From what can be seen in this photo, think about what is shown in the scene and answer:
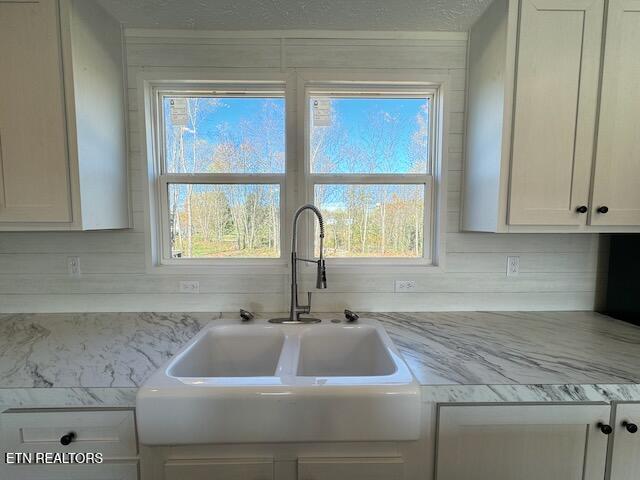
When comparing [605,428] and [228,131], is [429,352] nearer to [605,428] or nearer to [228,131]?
[605,428]

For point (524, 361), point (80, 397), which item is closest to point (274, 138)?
point (80, 397)

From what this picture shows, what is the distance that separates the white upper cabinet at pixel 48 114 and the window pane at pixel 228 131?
1.31 feet

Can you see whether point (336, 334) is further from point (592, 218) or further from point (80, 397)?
point (592, 218)

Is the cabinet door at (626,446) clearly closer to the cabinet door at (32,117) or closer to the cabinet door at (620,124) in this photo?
the cabinet door at (620,124)

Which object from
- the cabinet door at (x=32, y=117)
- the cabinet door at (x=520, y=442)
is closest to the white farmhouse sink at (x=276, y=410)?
the cabinet door at (x=520, y=442)

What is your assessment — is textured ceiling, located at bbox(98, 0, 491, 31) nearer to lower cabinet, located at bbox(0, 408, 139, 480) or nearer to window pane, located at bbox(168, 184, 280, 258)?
window pane, located at bbox(168, 184, 280, 258)

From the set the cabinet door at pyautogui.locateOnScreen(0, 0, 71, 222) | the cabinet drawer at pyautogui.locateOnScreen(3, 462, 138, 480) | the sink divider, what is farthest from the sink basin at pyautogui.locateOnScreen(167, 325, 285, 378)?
the cabinet door at pyautogui.locateOnScreen(0, 0, 71, 222)

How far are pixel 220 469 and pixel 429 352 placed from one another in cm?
81

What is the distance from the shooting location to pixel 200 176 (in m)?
1.56

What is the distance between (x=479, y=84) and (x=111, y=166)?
186 centimetres

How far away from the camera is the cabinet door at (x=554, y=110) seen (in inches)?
45.9

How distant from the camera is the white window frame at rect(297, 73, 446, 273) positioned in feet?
4.89

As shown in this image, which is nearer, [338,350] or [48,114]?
[48,114]

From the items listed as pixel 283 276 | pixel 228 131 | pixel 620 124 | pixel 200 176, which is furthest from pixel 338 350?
pixel 620 124
